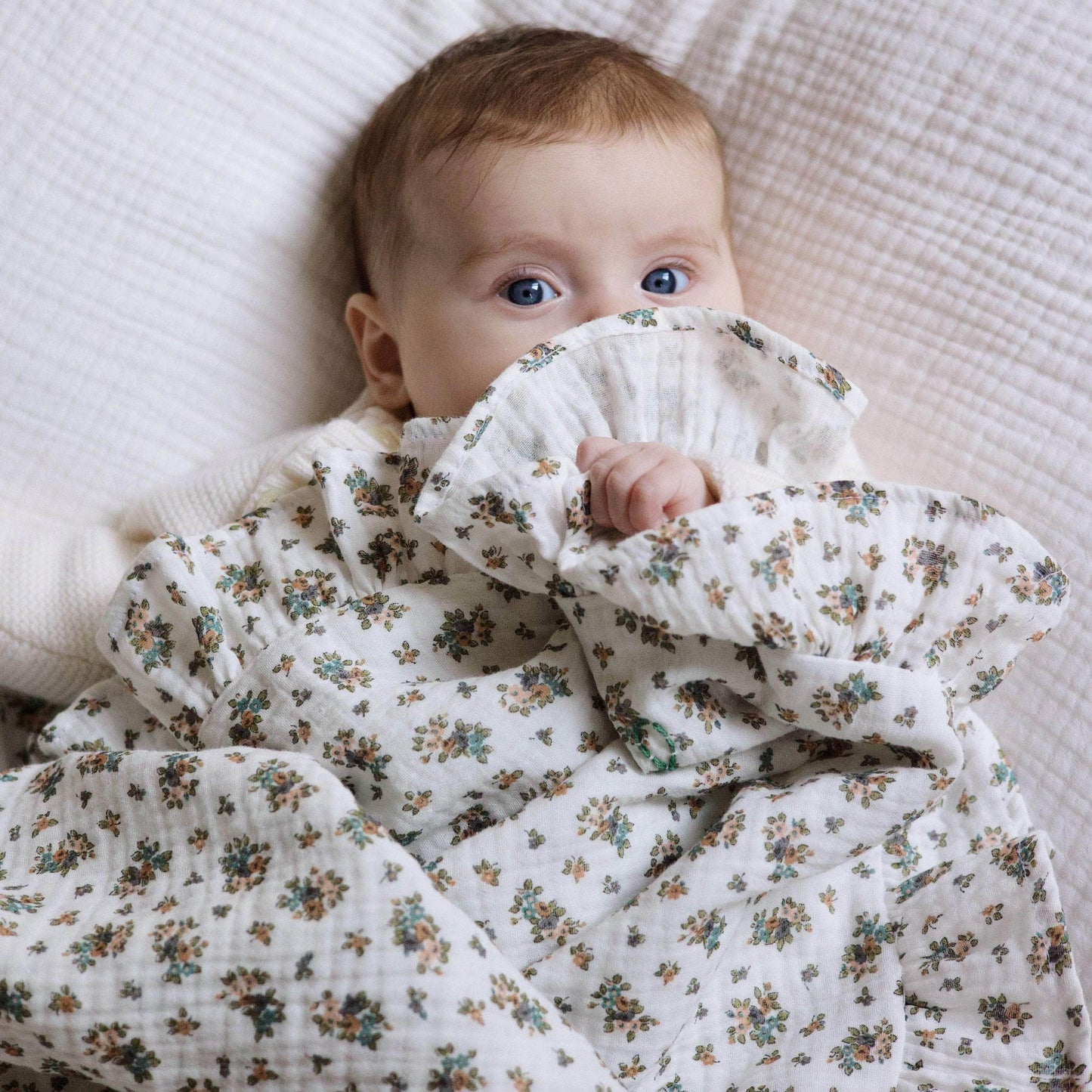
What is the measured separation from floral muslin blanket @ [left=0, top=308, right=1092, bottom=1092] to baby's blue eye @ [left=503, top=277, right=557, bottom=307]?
14 cm

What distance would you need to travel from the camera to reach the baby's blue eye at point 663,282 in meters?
1.11

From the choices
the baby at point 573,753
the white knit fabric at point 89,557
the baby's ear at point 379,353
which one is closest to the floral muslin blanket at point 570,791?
the baby at point 573,753

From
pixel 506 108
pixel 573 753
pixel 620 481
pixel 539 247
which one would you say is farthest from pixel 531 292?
pixel 573 753

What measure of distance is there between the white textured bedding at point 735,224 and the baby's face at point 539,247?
0.19 m

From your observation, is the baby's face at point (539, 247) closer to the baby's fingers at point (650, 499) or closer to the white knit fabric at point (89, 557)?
the white knit fabric at point (89, 557)

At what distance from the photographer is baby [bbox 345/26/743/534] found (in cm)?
108

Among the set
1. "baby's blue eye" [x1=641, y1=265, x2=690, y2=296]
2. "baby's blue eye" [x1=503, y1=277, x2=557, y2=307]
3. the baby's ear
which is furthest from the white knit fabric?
"baby's blue eye" [x1=641, y1=265, x2=690, y2=296]

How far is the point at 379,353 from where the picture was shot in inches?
49.1

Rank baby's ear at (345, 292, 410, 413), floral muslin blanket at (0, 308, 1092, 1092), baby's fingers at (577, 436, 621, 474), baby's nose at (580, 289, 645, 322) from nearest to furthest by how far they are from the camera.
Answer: floral muslin blanket at (0, 308, 1092, 1092) → baby's fingers at (577, 436, 621, 474) → baby's nose at (580, 289, 645, 322) → baby's ear at (345, 292, 410, 413)

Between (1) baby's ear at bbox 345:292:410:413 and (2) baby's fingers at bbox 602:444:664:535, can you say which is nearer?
(2) baby's fingers at bbox 602:444:664:535

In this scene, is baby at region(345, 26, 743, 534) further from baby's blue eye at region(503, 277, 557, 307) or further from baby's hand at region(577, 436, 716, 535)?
baby's hand at region(577, 436, 716, 535)

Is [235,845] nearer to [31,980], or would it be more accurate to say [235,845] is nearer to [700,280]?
[31,980]

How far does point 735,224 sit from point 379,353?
0.44 meters

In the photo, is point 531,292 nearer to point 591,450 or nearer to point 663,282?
point 663,282
